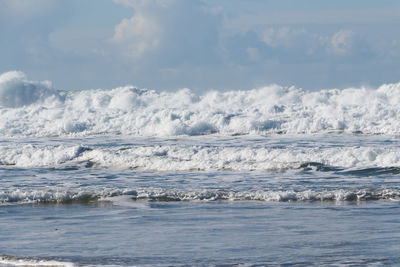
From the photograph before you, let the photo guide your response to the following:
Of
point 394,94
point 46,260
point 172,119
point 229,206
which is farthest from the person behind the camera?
point 394,94

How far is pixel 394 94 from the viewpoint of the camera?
52.1 m

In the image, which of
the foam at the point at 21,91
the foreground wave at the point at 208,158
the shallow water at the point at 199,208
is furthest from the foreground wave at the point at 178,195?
the foam at the point at 21,91

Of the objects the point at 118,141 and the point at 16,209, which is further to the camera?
the point at 118,141

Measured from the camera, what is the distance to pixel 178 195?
14805 mm

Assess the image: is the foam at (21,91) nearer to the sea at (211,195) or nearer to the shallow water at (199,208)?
the sea at (211,195)

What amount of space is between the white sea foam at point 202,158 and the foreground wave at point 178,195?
5478 millimetres

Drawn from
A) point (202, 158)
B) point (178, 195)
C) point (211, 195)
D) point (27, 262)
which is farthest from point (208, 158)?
point (27, 262)

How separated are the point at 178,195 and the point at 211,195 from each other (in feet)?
2.32

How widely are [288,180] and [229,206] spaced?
452 cm

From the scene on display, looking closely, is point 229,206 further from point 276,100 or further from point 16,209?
point 276,100

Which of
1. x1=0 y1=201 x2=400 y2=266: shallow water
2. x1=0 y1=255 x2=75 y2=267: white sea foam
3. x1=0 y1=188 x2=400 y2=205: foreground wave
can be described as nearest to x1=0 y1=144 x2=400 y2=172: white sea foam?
x1=0 y1=188 x2=400 y2=205: foreground wave

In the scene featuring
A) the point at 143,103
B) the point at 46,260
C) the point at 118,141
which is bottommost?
the point at 46,260

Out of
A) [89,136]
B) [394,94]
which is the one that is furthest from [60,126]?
[394,94]

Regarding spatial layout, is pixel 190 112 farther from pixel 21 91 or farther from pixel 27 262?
pixel 27 262
